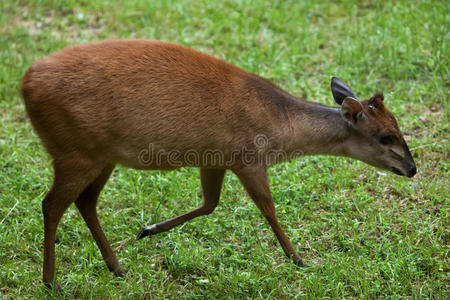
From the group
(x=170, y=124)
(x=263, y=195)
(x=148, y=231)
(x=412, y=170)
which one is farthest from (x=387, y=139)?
(x=148, y=231)

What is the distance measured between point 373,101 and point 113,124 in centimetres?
221

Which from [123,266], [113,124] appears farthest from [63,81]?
[123,266]

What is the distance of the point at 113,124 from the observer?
4641mm

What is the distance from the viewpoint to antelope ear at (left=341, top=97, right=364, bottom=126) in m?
5.24

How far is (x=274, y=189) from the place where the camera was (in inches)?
244

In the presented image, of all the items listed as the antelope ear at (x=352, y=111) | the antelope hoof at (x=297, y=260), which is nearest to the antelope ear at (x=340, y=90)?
the antelope ear at (x=352, y=111)

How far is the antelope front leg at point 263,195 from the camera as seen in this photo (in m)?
5.12

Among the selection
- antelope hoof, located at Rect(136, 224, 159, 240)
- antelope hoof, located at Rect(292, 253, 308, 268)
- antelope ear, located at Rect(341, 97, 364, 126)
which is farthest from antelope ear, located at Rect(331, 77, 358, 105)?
antelope hoof, located at Rect(136, 224, 159, 240)

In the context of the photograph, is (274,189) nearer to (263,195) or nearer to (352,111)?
(263,195)

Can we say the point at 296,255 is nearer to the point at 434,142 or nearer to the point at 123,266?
the point at 123,266

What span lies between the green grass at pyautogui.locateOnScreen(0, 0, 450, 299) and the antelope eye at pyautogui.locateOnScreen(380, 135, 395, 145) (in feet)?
2.51

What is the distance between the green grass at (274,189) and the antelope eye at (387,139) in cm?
77

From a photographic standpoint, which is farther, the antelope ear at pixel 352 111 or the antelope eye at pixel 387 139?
the antelope eye at pixel 387 139

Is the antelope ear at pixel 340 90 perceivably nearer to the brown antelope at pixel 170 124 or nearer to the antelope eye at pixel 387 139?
the brown antelope at pixel 170 124
